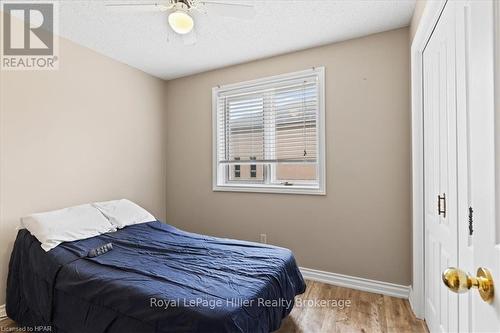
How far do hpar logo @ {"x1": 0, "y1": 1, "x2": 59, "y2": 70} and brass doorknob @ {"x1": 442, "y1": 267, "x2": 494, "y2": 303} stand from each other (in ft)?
9.69

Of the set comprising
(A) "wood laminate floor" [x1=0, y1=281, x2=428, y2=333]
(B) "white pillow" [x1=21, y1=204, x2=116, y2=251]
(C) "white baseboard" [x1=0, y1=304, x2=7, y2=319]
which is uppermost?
(B) "white pillow" [x1=21, y1=204, x2=116, y2=251]

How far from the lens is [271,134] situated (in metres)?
3.09

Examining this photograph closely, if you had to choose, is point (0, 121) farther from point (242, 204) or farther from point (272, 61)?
point (272, 61)

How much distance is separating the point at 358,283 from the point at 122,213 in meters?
2.50

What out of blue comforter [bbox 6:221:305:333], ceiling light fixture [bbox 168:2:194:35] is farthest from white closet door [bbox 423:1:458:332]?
ceiling light fixture [bbox 168:2:194:35]

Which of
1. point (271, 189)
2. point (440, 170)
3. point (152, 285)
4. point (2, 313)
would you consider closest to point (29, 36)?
point (2, 313)

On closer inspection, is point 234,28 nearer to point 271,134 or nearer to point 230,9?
point 230,9

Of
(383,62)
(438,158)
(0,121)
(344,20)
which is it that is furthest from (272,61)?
(0,121)

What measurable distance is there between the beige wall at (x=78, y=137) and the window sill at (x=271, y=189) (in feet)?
3.46

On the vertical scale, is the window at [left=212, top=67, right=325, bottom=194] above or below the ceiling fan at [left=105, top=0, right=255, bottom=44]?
below

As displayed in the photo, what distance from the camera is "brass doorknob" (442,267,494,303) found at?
1.90ft

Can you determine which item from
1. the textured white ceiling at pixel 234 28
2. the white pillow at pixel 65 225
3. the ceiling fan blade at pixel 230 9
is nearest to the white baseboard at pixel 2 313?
the white pillow at pixel 65 225

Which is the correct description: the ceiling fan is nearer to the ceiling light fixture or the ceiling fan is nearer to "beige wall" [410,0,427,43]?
the ceiling light fixture

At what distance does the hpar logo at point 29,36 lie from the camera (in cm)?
213
